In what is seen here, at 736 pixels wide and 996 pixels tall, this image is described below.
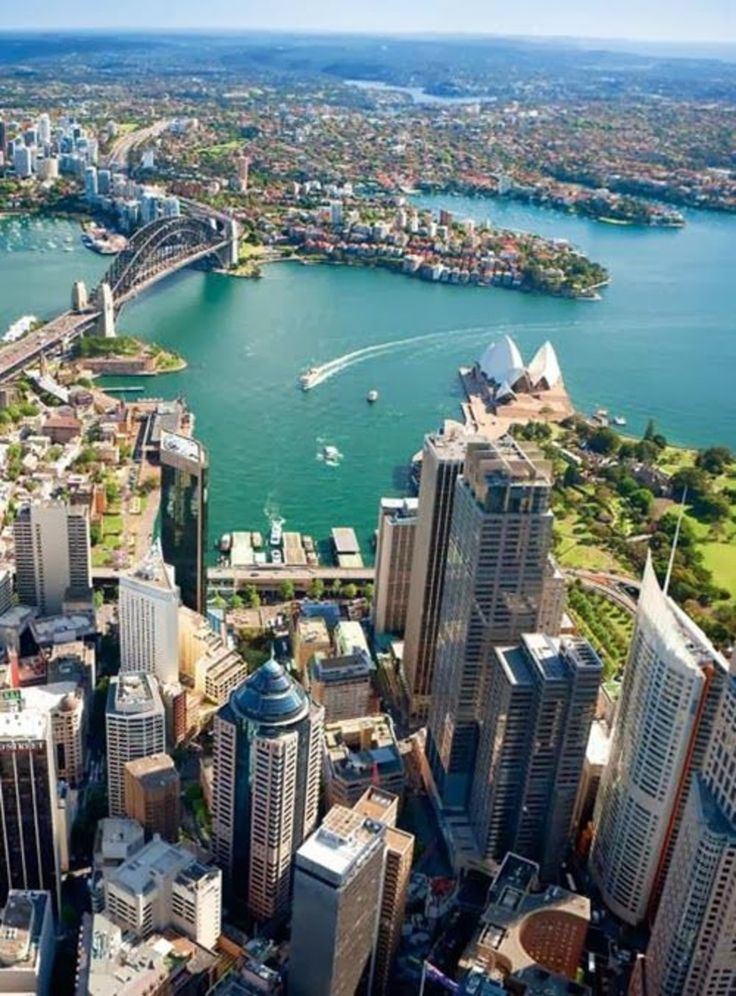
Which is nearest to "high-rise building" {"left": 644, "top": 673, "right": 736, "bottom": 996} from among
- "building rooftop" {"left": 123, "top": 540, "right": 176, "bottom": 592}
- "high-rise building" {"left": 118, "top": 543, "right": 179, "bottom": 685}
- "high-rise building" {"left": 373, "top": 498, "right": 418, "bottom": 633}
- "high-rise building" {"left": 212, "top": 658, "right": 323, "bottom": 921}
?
"high-rise building" {"left": 212, "top": 658, "right": 323, "bottom": 921}

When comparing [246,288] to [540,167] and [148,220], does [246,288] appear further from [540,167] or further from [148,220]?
[540,167]

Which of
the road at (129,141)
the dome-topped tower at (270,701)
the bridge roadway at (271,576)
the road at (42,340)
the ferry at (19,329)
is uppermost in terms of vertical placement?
the dome-topped tower at (270,701)

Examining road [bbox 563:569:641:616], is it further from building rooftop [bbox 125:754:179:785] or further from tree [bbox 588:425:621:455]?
building rooftop [bbox 125:754:179:785]

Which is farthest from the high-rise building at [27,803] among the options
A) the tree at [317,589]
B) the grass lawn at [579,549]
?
the grass lawn at [579,549]

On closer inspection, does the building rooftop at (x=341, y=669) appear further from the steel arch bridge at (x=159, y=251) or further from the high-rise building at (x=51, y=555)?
the steel arch bridge at (x=159, y=251)

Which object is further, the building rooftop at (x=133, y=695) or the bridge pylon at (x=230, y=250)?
the bridge pylon at (x=230, y=250)

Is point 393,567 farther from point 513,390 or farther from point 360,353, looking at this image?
point 360,353

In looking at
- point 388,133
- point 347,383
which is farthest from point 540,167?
point 347,383
